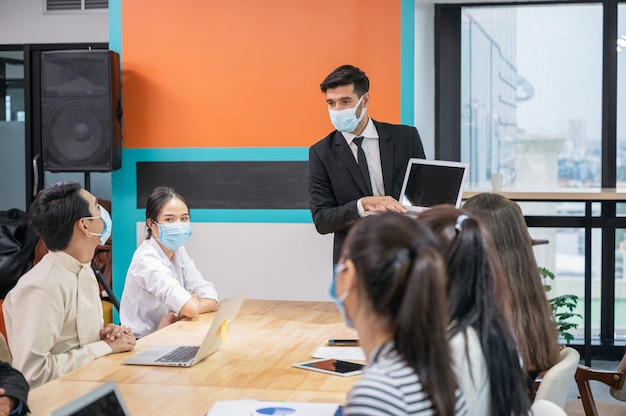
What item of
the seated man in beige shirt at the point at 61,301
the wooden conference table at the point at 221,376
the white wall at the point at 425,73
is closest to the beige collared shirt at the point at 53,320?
the seated man in beige shirt at the point at 61,301

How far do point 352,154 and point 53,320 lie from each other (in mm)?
1655

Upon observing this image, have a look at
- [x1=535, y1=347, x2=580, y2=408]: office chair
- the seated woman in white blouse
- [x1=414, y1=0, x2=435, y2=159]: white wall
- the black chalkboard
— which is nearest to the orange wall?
the black chalkboard

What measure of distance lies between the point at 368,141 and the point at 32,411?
2.18 m

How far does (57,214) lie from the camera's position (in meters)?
2.80

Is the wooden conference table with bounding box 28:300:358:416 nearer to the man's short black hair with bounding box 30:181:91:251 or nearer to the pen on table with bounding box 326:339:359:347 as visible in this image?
the pen on table with bounding box 326:339:359:347

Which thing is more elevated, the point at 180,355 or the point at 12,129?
the point at 12,129

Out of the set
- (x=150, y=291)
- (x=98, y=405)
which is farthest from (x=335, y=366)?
(x=150, y=291)

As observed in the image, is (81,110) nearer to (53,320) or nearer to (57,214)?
(57,214)

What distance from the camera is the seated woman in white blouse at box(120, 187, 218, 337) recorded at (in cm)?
341

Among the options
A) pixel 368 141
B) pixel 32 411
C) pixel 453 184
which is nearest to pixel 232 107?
pixel 368 141

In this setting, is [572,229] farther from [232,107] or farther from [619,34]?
[232,107]

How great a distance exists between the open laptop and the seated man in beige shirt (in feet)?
0.39

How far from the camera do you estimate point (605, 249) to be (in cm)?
556

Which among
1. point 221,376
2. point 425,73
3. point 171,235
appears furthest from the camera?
point 425,73
